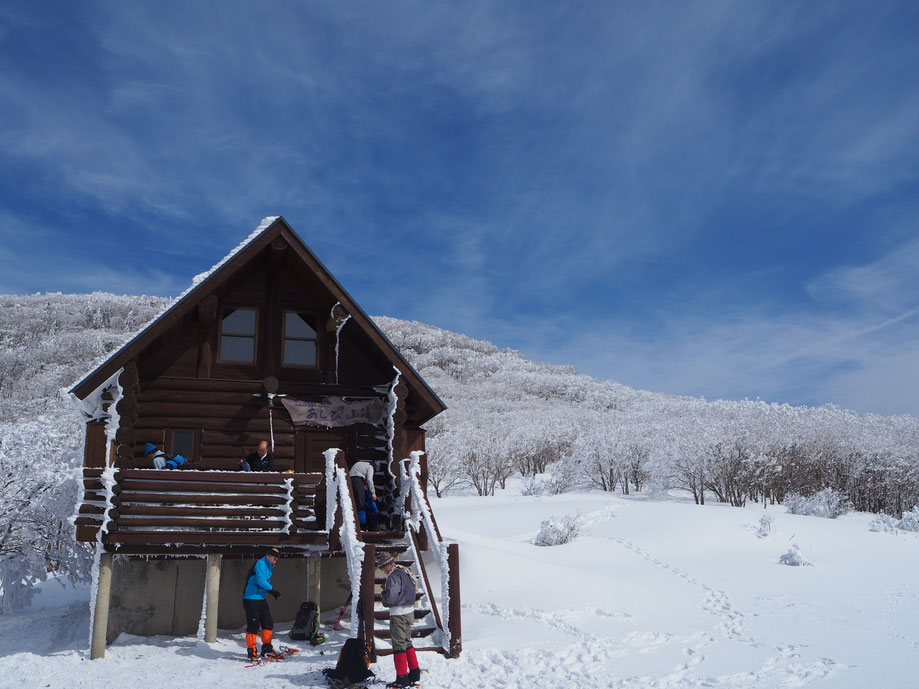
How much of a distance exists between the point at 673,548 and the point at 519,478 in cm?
3501

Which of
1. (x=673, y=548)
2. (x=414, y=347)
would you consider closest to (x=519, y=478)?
(x=673, y=548)

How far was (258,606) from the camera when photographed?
11094 millimetres

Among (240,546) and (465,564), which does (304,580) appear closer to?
(240,546)

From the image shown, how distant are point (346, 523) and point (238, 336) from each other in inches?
211

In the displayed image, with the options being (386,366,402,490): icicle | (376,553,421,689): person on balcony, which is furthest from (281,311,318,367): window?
(376,553,421,689): person on balcony

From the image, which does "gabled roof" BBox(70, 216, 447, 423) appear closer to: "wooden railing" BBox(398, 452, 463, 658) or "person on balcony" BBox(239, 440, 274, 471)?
"wooden railing" BBox(398, 452, 463, 658)

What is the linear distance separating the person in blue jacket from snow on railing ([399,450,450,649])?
8.48 ft

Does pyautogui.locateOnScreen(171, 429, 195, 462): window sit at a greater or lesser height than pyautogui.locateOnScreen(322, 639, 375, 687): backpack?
greater

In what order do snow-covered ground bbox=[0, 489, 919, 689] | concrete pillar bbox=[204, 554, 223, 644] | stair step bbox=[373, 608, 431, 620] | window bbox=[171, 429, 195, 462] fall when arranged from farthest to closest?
1. window bbox=[171, 429, 195, 462]
2. concrete pillar bbox=[204, 554, 223, 644]
3. stair step bbox=[373, 608, 431, 620]
4. snow-covered ground bbox=[0, 489, 919, 689]

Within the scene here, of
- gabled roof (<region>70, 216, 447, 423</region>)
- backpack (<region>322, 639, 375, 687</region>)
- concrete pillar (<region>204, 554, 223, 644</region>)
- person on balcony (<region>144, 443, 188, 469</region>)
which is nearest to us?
backpack (<region>322, 639, 375, 687</region>)

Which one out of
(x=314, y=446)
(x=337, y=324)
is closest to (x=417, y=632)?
(x=314, y=446)

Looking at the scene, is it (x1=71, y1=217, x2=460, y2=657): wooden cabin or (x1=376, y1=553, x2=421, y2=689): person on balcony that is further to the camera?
(x1=71, y1=217, x2=460, y2=657): wooden cabin

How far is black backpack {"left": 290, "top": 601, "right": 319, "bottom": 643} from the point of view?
11867 mm

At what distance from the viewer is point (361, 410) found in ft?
48.3
